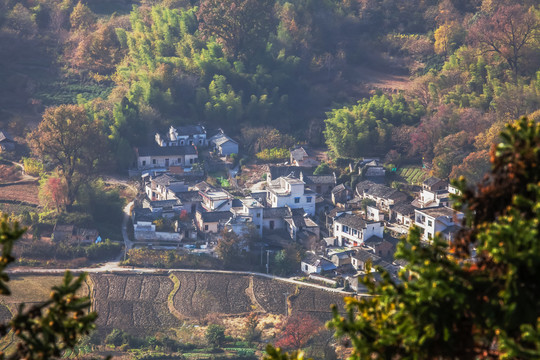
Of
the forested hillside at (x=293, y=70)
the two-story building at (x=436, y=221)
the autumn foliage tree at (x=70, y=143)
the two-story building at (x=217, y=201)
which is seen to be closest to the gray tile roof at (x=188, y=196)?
the two-story building at (x=217, y=201)

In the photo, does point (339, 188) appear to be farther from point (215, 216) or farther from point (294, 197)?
point (215, 216)

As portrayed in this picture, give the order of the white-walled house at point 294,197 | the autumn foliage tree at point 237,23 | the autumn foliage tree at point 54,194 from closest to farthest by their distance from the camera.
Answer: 1. the autumn foliage tree at point 54,194
2. the white-walled house at point 294,197
3. the autumn foliage tree at point 237,23

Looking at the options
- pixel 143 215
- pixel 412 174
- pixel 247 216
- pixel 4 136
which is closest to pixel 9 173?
pixel 4 136

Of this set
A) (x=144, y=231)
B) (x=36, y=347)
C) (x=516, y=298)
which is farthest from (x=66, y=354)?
(x=516, y=298)

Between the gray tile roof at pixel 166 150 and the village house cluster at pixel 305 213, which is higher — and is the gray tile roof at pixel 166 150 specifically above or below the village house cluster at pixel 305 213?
above

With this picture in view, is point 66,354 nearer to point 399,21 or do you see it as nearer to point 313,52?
point 313,52

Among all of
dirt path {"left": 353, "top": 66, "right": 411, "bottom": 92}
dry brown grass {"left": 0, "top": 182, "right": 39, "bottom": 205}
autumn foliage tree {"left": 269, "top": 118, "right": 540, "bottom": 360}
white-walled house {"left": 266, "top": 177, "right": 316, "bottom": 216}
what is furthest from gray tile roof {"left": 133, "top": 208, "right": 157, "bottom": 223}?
autumn foliage tree {"left": 269, "top": 118, "right": 540, "bottom": 360}

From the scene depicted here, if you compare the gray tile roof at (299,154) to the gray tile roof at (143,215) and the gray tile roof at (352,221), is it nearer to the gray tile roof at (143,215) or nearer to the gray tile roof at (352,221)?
the gray tile roof at (352,221)
